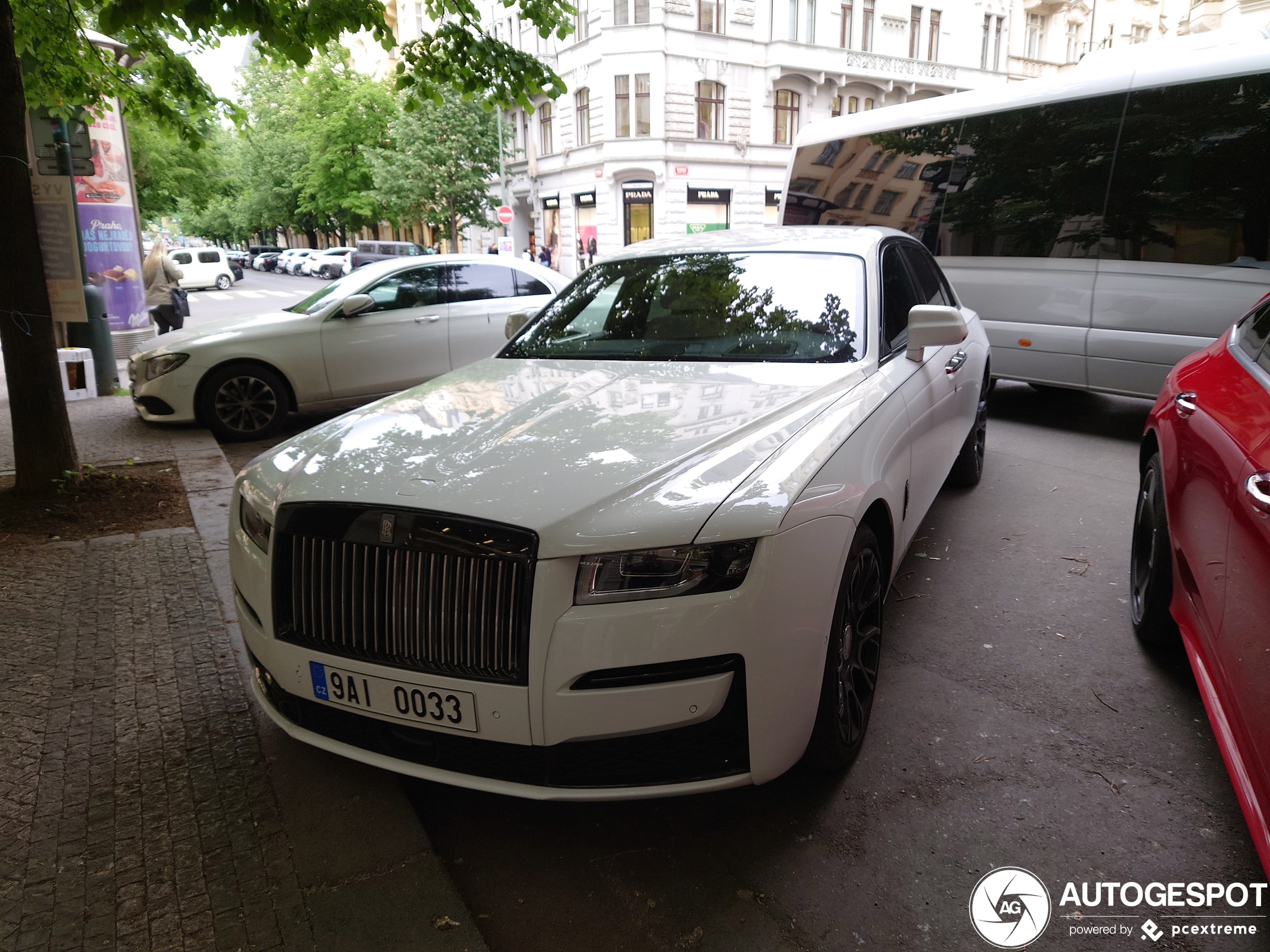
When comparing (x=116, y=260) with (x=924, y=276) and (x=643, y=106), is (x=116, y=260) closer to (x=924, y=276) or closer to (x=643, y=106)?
(x=924, y=276)

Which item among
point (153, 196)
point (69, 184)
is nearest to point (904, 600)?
point (69, 184)

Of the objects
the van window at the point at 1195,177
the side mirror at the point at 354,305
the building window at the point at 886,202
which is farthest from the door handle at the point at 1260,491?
the building window at the point at 886,202

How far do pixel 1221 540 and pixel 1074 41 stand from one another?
Answer: 51873 mm

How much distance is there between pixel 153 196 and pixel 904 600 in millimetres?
42821

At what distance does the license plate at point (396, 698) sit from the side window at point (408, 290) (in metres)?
6.55

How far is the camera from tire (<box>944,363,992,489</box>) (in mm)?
5797

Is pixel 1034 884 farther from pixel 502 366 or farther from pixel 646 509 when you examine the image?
pixel 502 366

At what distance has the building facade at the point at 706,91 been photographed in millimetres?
35844

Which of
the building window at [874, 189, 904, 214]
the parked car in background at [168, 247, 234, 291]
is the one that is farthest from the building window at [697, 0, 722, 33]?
the building window at [874, 189, 904, 214]

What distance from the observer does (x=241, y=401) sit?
8055 millimetres

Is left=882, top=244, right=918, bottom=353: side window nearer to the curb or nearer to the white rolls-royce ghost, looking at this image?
the white rolls-royce ghost

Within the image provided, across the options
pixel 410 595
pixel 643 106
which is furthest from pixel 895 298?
pixel 643 106

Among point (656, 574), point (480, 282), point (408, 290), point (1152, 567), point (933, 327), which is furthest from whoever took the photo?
point (480, 282)

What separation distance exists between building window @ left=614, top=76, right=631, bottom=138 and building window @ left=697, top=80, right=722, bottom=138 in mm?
2885
